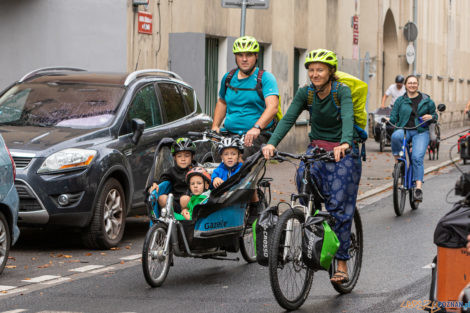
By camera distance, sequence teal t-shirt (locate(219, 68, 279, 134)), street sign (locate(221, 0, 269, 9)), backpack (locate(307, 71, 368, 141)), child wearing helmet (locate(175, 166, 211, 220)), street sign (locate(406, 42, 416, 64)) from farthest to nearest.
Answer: street sign (locate(406, 42, 416, 64)) < street sign (locate(221, 0, 269, 9)) < teal t-shirt (locate(219, 68, 279, 134)) < child wearing helmet (locate(175, 166, 211, 220)) < backpack (locate(307, 71, 368, 141))

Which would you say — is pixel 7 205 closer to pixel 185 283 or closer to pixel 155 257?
pixel 155 257

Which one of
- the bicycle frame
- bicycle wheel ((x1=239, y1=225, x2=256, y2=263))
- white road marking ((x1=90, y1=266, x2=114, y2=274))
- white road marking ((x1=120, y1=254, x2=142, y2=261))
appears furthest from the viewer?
the bicycle frame

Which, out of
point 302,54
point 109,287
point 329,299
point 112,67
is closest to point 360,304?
point 329,299

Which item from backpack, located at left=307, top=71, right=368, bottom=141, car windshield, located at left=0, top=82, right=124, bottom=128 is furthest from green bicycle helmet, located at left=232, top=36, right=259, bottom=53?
car windshield, located at left=0, top=82, right=124, bottom=128

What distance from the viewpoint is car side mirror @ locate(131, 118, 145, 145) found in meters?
10.5

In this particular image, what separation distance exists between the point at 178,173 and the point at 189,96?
4.12 metres

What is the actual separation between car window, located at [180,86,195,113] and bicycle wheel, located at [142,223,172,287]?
14.6ft

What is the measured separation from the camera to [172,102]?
12.0 metres

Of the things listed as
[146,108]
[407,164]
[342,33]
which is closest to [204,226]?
[146,108]

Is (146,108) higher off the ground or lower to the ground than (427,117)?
higher

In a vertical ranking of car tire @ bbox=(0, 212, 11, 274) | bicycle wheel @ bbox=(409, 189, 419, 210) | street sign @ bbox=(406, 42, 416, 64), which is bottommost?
bicycle wheel @ bbox=(409, 189, 419, 210)

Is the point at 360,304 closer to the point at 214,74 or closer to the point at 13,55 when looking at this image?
the point at 13,55

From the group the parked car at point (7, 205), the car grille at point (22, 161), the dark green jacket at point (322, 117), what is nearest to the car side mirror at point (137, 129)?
the car grille at point (22, 161)

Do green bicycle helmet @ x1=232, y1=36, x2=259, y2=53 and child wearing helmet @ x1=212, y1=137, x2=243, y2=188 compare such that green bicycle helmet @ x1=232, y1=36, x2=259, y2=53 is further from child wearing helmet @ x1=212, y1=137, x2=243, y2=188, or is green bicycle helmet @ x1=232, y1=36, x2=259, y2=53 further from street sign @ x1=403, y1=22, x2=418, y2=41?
street sign @ x1=403, y1=22, x2=418, y2=41
